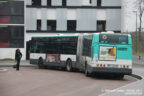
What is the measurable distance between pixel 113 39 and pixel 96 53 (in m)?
1.36

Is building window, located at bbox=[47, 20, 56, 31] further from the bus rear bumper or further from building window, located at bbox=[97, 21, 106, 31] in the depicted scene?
the bus rear bumper

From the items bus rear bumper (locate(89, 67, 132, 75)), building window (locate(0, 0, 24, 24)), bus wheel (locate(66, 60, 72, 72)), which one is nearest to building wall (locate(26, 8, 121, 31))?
building window (locate(0, 0, 24, 24))

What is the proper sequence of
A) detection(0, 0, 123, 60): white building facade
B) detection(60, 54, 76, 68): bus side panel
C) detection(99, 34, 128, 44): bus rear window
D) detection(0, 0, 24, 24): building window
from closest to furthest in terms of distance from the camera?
detection(99, 34, 128, 44): bus rear window, detection(60, 54, 76, 68): bus side panel, detection(0, 0, 24, 24): building window, detection(0, 0, 123, 60): white building facade

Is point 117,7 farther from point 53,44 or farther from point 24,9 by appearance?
point 53,44

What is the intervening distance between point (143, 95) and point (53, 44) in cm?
1783

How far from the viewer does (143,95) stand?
1255 cm

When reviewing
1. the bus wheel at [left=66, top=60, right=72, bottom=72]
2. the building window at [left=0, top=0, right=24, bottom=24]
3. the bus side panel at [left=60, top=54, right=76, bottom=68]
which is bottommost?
the bus wheel at [left=66, top=60, right=72, bottom=72]

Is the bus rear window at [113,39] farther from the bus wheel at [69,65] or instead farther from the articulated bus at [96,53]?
the bus wheel at [69,65]

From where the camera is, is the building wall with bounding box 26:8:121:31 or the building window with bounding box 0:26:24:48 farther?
the building wall with bounding box 26:8:121:31

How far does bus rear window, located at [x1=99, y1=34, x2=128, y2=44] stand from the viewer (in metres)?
21.1

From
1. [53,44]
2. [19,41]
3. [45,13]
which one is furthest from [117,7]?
[53,44]

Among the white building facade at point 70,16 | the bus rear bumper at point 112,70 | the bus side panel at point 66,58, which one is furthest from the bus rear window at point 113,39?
the white building facade at point 70,16

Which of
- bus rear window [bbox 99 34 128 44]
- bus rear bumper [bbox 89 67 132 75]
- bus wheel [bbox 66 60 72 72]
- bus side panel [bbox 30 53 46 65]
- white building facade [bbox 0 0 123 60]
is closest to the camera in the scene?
bus rear bumper [bbox 89 67 132 75]

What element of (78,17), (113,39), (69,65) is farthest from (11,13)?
(113,39)
